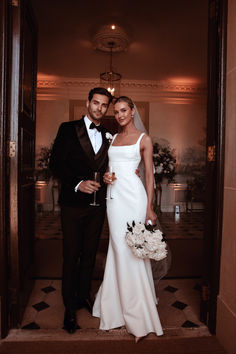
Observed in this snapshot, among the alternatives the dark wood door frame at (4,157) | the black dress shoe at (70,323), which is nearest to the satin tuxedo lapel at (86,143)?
the dark wood door frame at (4,157)

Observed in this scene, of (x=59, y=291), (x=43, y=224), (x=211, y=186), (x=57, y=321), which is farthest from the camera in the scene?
(x=43, y=224)

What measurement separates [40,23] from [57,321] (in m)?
5.08

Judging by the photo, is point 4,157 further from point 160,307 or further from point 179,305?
point 179,305

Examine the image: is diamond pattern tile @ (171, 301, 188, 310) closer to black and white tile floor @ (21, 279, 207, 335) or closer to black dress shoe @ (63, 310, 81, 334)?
black and white tile floor @ (21, 279, 207, 335)

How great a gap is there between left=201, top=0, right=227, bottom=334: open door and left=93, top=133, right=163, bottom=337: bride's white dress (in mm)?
504

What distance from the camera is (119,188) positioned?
8.05ft

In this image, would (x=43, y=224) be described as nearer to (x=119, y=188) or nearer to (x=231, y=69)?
(x=119, y=188)

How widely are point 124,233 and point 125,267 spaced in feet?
0.95

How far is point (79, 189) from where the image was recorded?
2457 mm

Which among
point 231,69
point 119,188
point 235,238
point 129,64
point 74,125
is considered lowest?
point 235,238

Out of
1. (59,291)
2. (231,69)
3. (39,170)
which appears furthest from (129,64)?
(59,291)

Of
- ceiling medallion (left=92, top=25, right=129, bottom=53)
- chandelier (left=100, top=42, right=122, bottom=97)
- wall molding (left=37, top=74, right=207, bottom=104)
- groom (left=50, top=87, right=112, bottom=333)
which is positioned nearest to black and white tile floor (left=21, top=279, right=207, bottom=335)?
groom (left=50, top=87, right=112, bottom=333)

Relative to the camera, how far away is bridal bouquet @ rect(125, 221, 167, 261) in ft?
6.84

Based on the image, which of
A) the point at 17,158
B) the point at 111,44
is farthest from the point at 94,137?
the point at 111,44
